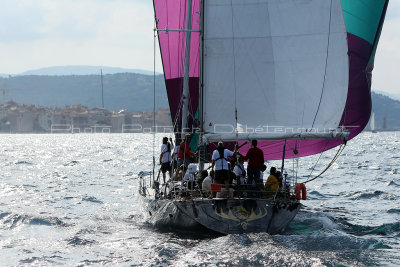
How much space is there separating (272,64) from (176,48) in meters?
4.97

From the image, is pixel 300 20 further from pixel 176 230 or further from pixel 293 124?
pixel 176 230

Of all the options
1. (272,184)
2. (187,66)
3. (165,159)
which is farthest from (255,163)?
(165,159)

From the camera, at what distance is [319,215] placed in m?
17.8

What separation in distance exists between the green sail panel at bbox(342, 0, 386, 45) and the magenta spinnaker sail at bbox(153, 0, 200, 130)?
4012mm

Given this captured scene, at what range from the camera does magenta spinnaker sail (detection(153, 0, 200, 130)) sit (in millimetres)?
18547

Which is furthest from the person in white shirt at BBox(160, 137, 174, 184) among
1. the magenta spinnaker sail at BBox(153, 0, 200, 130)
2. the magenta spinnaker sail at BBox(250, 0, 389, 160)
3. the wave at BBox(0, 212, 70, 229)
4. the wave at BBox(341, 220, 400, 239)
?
the wave at BBox(341, 220, 400, 239)

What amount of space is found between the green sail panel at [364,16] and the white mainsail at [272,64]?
2889mm

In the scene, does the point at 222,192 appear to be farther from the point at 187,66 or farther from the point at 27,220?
the point at 27,220

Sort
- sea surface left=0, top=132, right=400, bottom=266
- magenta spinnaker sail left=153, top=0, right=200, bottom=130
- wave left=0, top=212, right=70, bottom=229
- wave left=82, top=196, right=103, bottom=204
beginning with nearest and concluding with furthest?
sea surface left=0, top=132, right=400, bottom=266, wave left=0, top=212, right=70, bottom=229, magenta spinnaker sail left=153, top=0, right=200, bottom=130, wave left=82, top=196, right=103, bottom=204

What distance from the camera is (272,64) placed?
14.9 m

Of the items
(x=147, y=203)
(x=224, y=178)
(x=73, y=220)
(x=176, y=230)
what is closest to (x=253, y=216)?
(x=224, y=178)

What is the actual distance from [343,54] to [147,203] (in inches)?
223

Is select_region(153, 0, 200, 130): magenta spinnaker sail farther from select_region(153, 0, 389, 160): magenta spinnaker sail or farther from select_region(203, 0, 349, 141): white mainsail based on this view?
select_region(203, 0, 349, 141): white mainsail

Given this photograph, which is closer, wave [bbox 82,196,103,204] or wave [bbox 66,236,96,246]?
wave [bbox 66,236,96,246]
